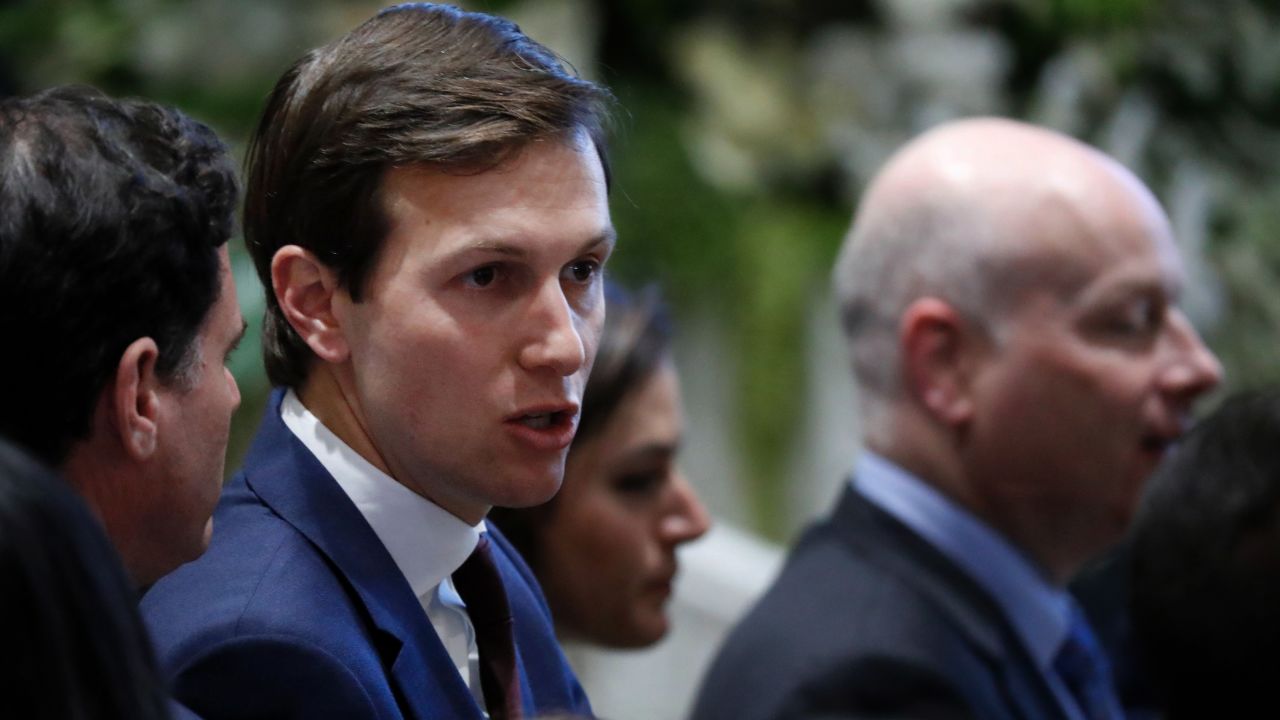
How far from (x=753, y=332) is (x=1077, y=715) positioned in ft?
10.6

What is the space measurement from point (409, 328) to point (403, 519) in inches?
8.2

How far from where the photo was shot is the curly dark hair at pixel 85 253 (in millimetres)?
1366

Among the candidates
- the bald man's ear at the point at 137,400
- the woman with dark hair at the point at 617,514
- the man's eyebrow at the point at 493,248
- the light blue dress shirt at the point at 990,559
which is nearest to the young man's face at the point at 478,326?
the man's eyebrow at the point at 493,248

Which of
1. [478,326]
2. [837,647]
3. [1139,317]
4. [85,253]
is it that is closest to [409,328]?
[478,326]

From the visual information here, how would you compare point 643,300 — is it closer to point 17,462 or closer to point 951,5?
point 17,462

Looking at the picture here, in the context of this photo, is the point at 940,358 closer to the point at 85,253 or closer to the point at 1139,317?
the point at 1139,317

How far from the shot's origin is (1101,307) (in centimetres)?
214

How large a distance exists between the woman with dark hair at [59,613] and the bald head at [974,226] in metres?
1.31

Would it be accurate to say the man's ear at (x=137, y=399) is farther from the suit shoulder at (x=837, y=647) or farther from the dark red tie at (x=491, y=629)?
the suit shoulder at (x=837, y=647)

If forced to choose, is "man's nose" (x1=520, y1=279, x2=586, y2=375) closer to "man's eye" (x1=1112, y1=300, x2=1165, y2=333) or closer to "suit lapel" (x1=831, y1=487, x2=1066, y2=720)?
"suit lapel" (x1=831, y1=487, x2=1066, y2=720)

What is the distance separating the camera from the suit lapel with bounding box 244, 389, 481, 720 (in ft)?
5.21

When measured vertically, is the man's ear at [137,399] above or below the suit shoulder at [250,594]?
above

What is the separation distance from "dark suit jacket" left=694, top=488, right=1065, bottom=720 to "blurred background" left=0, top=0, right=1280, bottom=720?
2.60 m

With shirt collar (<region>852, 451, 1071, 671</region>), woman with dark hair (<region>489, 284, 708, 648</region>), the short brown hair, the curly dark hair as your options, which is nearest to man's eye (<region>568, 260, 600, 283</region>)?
the short brown hair
